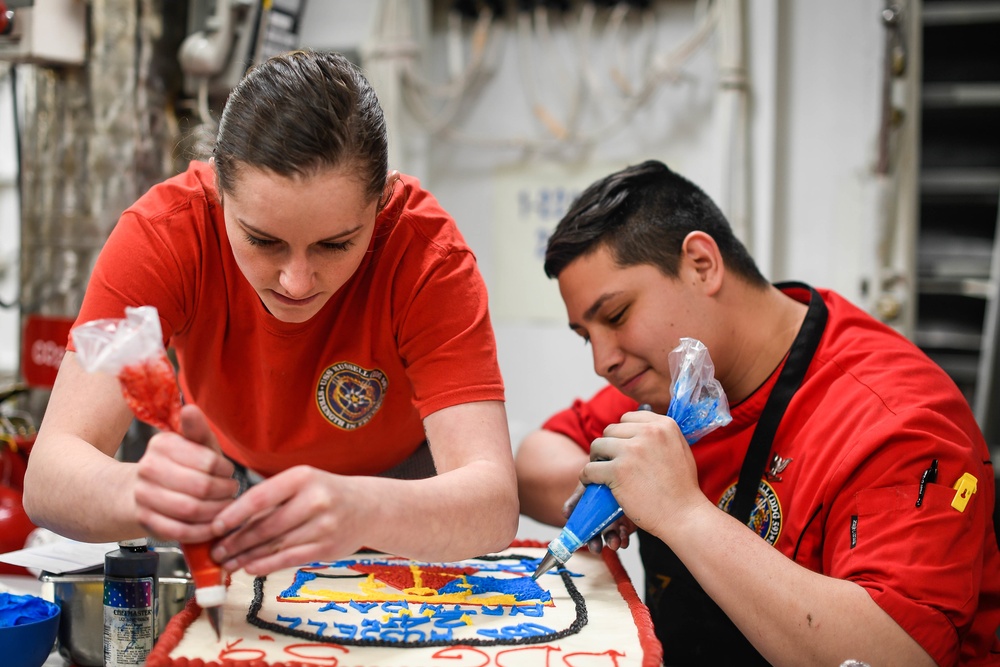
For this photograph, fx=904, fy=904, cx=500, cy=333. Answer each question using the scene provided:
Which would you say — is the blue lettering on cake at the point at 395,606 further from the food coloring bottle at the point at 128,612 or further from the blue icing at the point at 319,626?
the food coloring bottle at the point at 128,612

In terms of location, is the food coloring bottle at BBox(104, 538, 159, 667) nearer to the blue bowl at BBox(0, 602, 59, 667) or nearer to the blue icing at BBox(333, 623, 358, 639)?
the blue bowl at BBox(0, 602, 59, 667)

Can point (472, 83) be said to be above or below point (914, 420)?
above

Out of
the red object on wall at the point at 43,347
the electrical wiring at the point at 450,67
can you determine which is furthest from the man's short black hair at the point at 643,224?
the electrical wiring at the point at 450,67

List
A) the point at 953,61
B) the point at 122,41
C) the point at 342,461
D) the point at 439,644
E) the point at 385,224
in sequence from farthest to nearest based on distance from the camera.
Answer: the point at 953,61
the point at 122,41
the point at 342,461
the point at 385,224
the point at 439,644

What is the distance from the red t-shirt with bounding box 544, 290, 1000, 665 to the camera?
1094mm

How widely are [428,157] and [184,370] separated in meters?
1.67

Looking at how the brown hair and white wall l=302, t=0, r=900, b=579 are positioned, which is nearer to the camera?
the brown hair

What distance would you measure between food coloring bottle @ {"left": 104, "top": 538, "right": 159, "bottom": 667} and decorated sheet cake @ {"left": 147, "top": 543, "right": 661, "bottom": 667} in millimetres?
84

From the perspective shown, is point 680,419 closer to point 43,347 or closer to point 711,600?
point 711,600


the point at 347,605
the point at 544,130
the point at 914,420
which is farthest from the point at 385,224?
the point at 544,130

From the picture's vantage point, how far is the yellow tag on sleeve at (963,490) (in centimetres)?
113

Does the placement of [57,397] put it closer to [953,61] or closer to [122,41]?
[122,41]

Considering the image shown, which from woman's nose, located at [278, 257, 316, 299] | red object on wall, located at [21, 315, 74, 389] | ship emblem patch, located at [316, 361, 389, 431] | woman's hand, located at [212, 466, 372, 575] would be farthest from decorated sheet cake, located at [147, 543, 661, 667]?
red object on wall, located at [21, 315, 74, 389]

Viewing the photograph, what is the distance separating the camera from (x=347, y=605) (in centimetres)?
108
